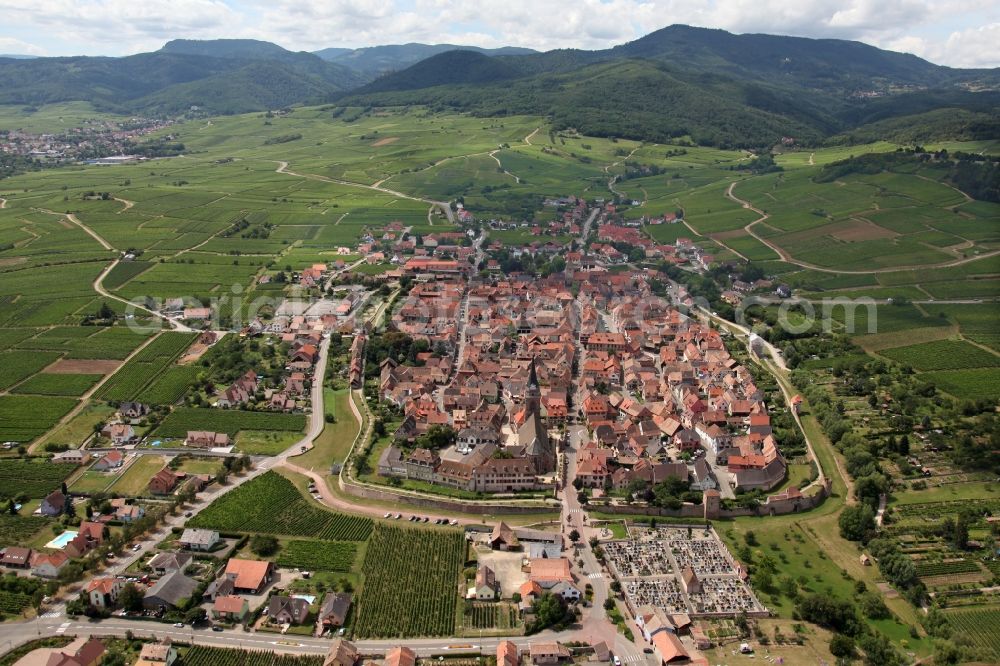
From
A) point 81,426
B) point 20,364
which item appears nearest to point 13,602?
point 81,426

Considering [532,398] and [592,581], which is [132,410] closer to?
[532,398]

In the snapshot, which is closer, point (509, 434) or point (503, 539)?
point (503, 539)

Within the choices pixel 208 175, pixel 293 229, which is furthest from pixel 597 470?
pixel 208 175

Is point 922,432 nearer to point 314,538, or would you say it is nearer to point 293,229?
point 314,538

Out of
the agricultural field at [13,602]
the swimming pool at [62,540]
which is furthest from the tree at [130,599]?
the swimming pool at [62,540]

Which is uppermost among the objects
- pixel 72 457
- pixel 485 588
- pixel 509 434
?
pixel 72 457

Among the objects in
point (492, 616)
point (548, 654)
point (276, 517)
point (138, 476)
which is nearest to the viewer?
point (548, 654)

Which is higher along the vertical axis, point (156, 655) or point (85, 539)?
point (85, 539)

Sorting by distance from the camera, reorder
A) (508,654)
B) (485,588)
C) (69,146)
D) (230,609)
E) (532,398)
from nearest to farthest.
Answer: (508,654) < (230,609) < (485,588) < (532,398) < (69,146)

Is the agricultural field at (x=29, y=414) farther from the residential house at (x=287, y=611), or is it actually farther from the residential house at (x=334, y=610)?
the residential house at (x=334, y=610)
